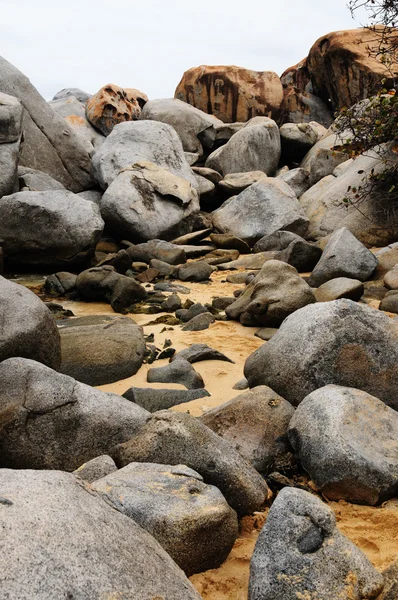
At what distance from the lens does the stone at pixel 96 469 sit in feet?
10.9

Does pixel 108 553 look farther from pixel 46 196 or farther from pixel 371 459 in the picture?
pixel 46 196

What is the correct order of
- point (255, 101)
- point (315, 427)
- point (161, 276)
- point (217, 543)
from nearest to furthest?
1. point (217, 543)
2. point (315, 427)
3. point (161, 276)
4. point (255, 101)

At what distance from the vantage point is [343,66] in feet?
66.8

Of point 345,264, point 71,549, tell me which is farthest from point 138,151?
point 71,549

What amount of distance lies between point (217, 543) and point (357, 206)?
32.2 ft

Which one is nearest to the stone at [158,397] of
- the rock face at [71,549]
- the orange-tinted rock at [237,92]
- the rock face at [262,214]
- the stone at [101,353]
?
the stone at [101,353]

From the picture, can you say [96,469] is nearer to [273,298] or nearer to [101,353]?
[101,353]

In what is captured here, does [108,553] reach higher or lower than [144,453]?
higher

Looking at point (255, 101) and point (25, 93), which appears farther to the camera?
point (255, 101)

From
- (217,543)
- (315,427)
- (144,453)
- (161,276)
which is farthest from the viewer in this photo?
(161,276)

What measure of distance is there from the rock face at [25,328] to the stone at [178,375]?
874mm

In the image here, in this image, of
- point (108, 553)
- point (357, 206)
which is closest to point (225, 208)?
point (357, 206)

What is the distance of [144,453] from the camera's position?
136 inches

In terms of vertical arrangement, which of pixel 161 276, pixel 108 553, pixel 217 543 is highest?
pixel 108 553
